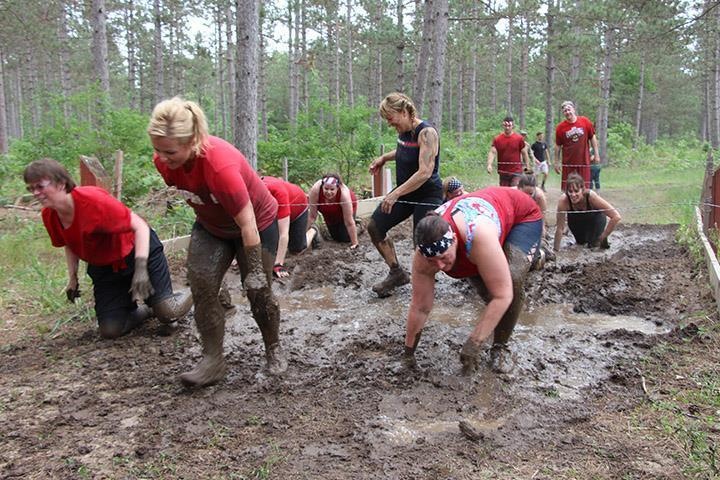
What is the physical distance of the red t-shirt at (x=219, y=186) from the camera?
2.96 meters

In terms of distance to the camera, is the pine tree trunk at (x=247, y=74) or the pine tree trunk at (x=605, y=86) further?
the pine tree trunk at (x=605, y=86)

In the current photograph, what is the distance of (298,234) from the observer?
6.89 metres

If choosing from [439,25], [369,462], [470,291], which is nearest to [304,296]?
[470,291]

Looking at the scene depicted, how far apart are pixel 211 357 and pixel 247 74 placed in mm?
5590

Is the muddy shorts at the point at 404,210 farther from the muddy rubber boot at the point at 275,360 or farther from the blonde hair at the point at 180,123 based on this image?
the blonde hair at the point at 180,123

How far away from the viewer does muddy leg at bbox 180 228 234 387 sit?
131 inches

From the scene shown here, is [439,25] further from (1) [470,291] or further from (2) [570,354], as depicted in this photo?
(2) [570,354]

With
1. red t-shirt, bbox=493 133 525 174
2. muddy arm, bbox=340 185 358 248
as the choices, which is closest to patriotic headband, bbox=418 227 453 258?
muddy arm, bbox=340 185 358 248

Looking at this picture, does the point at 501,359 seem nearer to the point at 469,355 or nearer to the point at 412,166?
the point at 469,355

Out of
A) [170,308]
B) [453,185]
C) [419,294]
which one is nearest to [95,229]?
[170,308]

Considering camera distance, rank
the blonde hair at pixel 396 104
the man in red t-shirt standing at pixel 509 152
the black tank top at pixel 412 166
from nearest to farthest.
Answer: the blonde hair at pixel 396 104
the black tank top at pixel 412 166
the man in red t-shirt standing at pixel 509 152

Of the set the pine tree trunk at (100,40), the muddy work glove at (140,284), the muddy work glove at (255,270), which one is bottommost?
the muddy work glove at (140,284)

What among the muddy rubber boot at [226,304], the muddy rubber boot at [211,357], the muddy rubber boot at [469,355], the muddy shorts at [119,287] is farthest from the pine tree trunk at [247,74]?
the muddy rubber boot at [469,355]

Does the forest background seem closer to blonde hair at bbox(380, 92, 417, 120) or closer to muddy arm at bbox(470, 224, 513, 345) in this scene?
blonde hair at bbox(380, 92, 417, 120)
